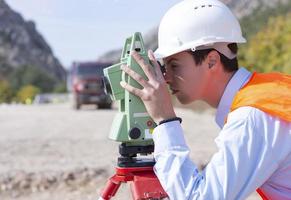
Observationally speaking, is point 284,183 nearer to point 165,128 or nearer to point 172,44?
point 165,128

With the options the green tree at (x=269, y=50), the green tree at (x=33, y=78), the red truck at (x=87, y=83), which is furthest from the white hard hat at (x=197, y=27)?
the green tree at (x=33, y=78)

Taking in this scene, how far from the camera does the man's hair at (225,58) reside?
168 cm

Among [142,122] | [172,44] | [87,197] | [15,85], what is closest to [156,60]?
[172,44]

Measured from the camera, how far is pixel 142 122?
1726 millimetres

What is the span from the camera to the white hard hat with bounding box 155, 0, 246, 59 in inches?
66.3

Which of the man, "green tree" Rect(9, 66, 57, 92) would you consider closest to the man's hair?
the man

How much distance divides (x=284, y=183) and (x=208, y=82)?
33cm

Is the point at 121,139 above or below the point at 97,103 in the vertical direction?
above

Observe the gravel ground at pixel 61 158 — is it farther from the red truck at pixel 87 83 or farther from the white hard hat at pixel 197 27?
the red truck at pixel 87 83

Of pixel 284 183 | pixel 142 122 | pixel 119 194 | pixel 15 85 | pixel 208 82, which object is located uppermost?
pixel 208 82

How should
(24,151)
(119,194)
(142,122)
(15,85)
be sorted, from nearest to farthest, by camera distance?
(142,122), (119,194), (24,151), (15,85)

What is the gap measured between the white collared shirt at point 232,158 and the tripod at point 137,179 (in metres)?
0.22

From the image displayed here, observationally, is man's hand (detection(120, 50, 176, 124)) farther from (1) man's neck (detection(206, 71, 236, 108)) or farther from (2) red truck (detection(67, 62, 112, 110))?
(2) red truck (detection(67, 62, 112, 110))

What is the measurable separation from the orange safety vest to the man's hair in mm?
69
